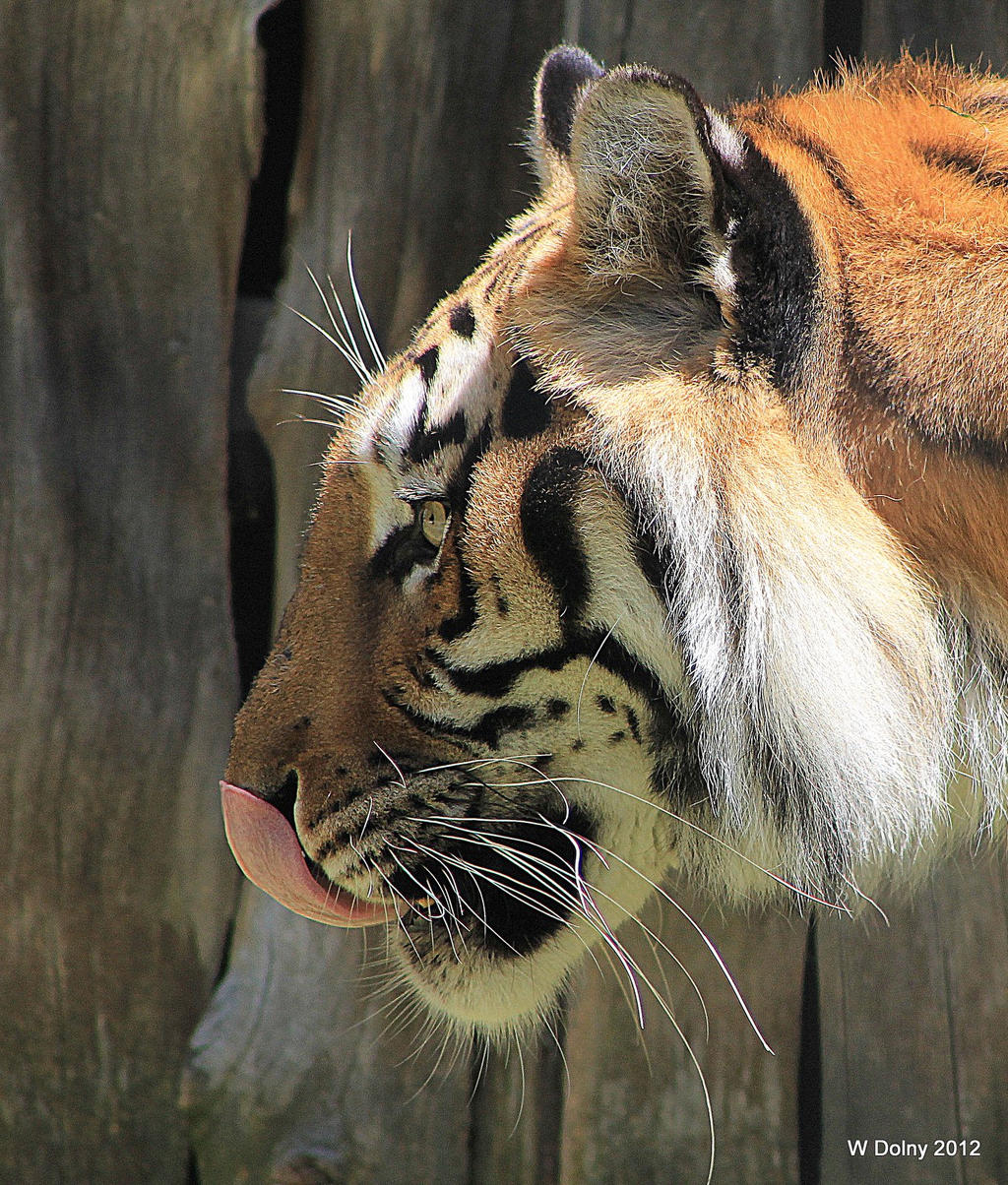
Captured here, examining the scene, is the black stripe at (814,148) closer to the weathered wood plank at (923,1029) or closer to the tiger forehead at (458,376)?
the tiger forehead at (458,376)

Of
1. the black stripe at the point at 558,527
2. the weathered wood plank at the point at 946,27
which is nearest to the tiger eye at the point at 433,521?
the black stripe at the point at 558,527

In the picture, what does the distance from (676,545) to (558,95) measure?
687 millimetres

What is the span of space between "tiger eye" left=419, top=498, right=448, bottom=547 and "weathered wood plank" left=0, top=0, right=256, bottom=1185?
792 mm

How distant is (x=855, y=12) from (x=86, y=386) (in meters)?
1.35

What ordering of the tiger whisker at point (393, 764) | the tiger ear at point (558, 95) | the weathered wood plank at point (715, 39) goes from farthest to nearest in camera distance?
the weathered wood plank at point (715, 39)
the tiger ear at point (558, 95)
the tiger whisker at point (393, 764)

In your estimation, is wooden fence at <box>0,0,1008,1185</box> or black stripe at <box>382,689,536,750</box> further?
wooden fence at <box>0,0,1008,1185</box>

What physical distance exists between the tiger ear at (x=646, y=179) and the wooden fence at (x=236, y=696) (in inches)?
29.0

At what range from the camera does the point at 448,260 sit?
1.75 meters

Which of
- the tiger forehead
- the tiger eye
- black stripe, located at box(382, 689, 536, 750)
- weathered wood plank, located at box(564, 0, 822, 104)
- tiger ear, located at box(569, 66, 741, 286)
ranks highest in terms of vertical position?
weathered wood plank, located at box(564, 0, 822, 104)

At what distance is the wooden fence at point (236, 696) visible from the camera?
A: 1682 mm

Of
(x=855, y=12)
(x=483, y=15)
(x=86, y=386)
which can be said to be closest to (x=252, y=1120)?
(x=86, y=386)

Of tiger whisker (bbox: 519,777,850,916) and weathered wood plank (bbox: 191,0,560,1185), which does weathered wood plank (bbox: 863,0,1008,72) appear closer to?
weathered wood plank (bbox: 191,0,560,1185)

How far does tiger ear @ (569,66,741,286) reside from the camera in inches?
36.9

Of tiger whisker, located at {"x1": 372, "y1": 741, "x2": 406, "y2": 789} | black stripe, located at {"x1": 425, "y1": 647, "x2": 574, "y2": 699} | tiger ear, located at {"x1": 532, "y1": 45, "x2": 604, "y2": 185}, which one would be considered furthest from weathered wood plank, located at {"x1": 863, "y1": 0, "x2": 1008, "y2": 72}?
tiger whisker, located at {"x1": 372, "y1": 741, "x2": 406, "y2": 789}
